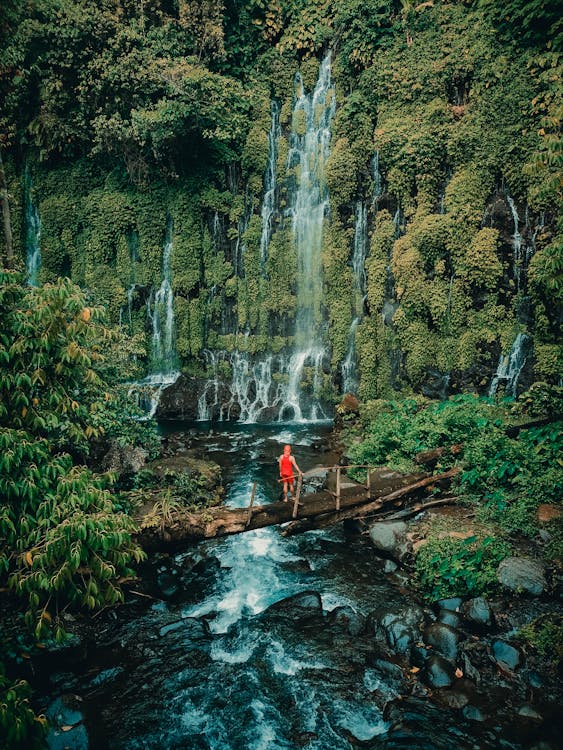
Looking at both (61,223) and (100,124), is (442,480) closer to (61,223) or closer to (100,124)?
(100,124)

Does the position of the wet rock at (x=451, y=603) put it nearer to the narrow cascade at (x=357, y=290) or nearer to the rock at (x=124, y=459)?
the rock at (x=124, y=459)

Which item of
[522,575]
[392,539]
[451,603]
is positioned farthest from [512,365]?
[451,603]

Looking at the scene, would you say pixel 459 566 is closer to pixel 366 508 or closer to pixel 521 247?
pixel 366 508

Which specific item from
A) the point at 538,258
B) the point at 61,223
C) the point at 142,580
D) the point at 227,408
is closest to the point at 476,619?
the point at 142,580

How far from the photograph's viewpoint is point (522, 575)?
6926 mm

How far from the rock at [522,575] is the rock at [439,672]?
1792mm

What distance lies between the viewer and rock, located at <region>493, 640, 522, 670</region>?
576 cm

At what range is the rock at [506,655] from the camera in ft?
18.9

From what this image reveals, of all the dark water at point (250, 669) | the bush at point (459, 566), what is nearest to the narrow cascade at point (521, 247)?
the bush at point (459, 566)

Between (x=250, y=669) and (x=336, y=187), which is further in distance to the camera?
(x=336, y=187)

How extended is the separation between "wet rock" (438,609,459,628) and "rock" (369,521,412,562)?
1523mm

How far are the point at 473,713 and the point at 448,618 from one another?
1461mm

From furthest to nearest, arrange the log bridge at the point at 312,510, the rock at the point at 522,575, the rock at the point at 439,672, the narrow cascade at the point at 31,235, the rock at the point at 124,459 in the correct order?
the narrow cascade at the point at 31,235, the rock at the point at 124,459, the log bridge at the point at 312,510, the rock at the point at 522,575, the rock at the point at 439,672

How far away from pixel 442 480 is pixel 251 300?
1205 centimetres
